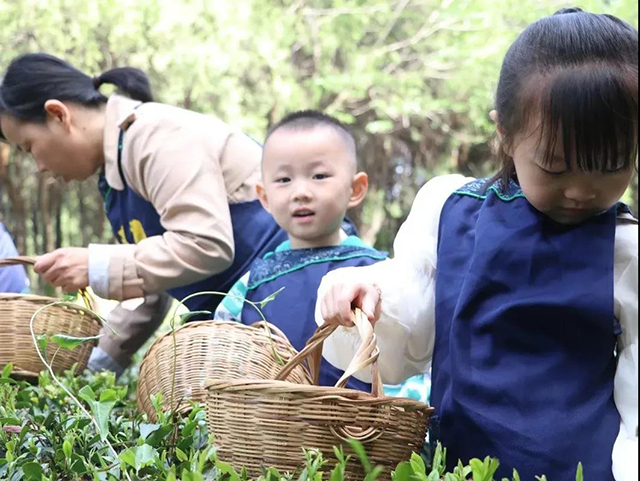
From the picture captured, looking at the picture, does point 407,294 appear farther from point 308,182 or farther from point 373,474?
point 308,182

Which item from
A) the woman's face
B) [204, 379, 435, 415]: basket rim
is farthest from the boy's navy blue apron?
the woman's face

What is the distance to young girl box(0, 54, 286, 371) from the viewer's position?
10.4ft

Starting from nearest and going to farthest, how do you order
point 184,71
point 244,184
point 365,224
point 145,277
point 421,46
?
point 145,277, point 244,184, point 184,71, point 421,46, point 365,224

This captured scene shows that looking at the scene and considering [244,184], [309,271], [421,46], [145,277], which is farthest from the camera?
[421,46]

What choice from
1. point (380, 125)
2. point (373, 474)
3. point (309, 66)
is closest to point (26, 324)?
point (373, 474)

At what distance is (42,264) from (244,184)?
0.85 m

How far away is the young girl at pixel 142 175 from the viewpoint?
317 centimetres

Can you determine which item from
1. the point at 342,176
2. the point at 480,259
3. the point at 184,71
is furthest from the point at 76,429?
the point at 184,71

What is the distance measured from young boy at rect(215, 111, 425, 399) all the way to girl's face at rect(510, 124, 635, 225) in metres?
1.16

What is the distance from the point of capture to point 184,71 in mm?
7859

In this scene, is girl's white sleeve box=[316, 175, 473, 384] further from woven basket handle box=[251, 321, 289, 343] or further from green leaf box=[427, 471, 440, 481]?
green leaf box=[427, 471, 440, 481]

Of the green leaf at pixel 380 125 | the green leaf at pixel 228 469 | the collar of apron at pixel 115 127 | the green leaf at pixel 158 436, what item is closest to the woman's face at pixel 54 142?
the collar of apron at pixel 115 127

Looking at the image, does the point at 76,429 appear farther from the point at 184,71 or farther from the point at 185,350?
the point at 184,71

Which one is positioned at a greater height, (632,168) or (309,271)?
(632,168)
